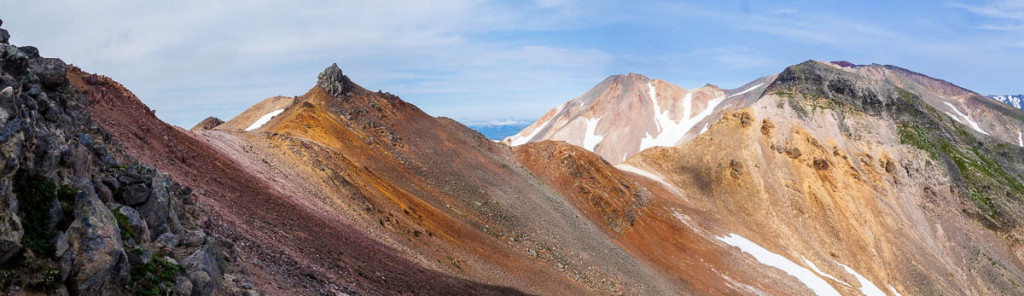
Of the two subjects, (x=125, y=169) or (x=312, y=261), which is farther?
(x=312, y=261)

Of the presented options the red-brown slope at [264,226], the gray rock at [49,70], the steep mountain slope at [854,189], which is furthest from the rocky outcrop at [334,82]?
the steep mountain slope at [854,189]

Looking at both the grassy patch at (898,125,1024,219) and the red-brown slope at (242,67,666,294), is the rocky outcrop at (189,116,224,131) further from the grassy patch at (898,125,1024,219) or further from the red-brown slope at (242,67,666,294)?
the grassy patch at (898,125,1024,219)

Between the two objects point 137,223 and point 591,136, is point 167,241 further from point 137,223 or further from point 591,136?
point 591,136

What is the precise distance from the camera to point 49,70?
12.8 meters

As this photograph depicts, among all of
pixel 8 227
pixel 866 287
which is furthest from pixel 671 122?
pixel 8 227

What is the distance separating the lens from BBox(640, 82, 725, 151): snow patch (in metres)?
167

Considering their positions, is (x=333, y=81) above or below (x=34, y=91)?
above

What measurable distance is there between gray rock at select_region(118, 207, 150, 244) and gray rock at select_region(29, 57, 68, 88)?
473cm

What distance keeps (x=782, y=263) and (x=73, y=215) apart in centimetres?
5712

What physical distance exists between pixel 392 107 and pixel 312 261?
35.2 meters

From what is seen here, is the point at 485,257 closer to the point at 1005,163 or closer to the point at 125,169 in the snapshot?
the point at 125,169

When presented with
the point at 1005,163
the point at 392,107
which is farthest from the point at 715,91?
the point at 392,107

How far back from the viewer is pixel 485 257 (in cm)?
2869

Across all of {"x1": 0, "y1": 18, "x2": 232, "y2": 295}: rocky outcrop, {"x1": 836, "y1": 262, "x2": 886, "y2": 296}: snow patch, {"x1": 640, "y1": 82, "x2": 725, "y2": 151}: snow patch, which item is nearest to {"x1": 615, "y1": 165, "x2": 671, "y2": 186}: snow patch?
{"x1": 836, "y1": 262, "x2": 886, "y2": 296}: snow patch
